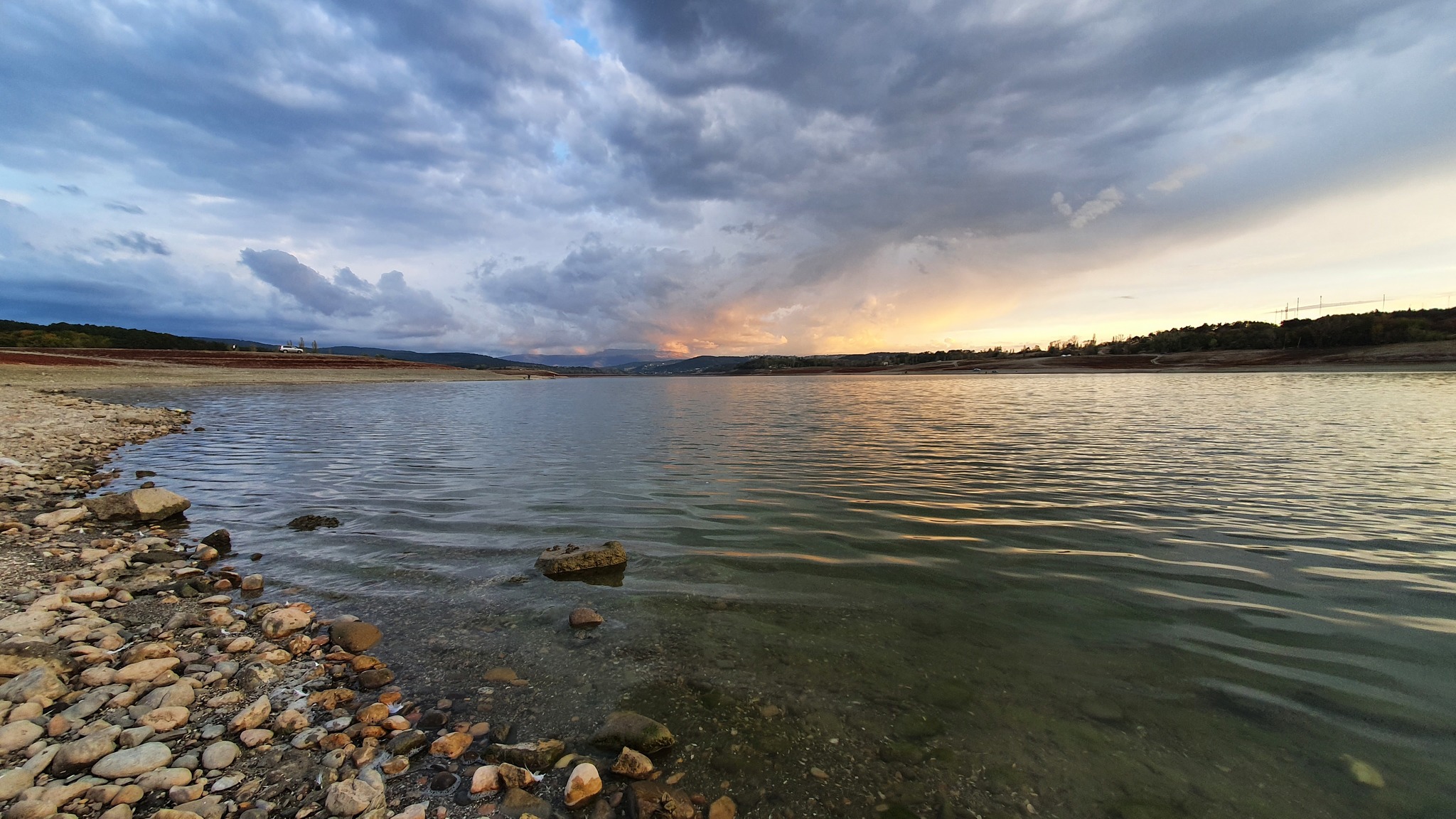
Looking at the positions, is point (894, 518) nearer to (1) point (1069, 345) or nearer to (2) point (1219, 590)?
(2) point (1219, 590)

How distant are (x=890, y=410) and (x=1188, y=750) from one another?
33.7 m

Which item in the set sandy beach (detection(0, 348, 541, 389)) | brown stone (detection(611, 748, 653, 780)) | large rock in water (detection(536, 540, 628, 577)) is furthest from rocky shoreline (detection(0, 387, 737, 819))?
sandy beach (detection(0, 348, 541, 389))

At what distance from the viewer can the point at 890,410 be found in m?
36.9

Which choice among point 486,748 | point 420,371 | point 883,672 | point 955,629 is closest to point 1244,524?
point 955,629

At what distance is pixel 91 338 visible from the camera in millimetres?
107062

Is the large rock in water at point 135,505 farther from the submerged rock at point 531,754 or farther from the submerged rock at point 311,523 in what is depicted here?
the submerged rock at point 531,754

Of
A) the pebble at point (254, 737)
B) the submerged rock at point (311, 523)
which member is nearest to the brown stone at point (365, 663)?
the pebble at point (254, 737)

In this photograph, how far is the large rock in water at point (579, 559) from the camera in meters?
8.16

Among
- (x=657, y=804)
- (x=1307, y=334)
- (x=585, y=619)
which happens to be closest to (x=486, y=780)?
(x=657, y=804)

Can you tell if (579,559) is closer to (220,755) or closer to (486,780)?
(486,780)

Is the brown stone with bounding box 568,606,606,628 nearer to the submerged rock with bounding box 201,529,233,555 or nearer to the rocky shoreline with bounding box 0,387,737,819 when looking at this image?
the rocky shoreline with bounding box 0,387,737,819

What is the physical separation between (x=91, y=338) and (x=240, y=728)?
16212 centimetres

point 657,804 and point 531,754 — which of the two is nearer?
point 657,804

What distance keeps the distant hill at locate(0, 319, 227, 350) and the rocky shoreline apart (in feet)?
440
